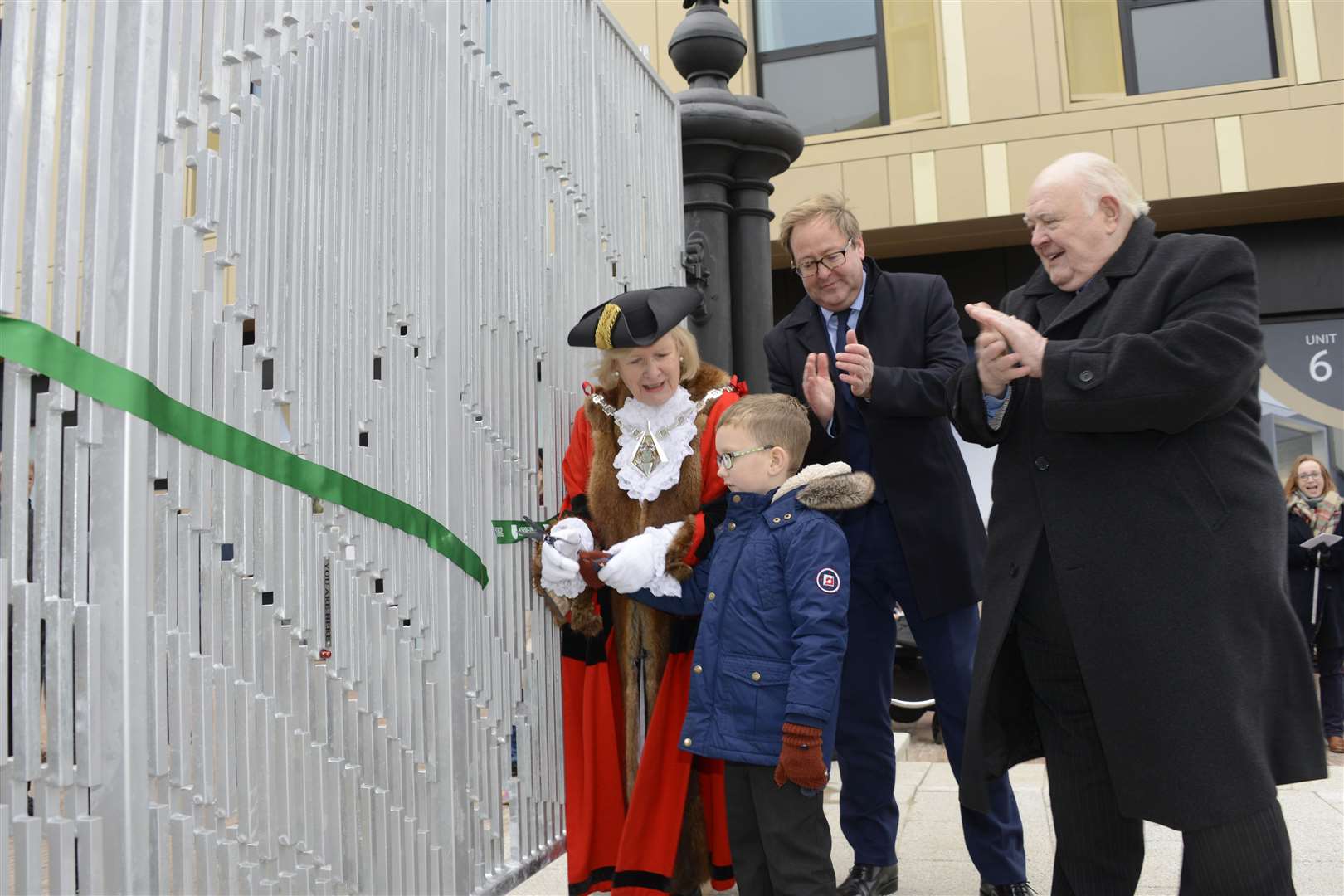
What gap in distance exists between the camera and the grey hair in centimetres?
237

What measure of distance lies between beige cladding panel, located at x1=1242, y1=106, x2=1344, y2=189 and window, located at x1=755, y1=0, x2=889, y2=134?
10.4ft

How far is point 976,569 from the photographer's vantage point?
315 cm

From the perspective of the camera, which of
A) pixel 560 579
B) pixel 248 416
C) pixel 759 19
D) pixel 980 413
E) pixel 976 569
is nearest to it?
pixel 248 416

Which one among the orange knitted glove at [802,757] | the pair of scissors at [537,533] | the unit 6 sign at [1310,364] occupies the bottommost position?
the orange knitted glove at [802,757]

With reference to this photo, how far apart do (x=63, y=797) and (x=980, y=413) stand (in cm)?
193

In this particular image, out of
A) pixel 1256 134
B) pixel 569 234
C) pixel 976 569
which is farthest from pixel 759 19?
pixel 976 569

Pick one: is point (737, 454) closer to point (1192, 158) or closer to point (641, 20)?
point (1192, 158)

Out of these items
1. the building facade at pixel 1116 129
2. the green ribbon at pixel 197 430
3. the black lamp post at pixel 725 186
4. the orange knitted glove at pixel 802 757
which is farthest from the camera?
the building facade at pixel 1116 129

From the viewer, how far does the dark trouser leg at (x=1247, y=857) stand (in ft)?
6.82

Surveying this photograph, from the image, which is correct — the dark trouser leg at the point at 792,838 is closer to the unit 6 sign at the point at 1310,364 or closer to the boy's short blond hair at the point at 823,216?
the boy's short blond hair at the point at 823,216

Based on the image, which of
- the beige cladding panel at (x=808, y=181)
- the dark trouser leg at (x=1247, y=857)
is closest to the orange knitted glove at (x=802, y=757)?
the dark trouser leg at (x=1247, y=857)

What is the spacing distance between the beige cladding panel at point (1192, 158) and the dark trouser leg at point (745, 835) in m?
8.51

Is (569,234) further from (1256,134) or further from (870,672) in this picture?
(1256,134)

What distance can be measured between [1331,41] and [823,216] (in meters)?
8.47
